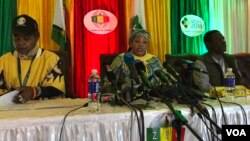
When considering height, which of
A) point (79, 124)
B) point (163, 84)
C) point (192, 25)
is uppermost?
point (192, 25)

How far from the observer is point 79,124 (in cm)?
123

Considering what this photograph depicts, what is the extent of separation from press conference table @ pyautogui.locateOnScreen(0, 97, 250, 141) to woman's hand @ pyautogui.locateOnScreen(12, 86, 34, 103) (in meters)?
0.23

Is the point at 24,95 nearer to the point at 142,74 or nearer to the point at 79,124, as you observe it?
the point at 79,124

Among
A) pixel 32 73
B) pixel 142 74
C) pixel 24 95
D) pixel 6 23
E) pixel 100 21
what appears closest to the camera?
pixel 142 74

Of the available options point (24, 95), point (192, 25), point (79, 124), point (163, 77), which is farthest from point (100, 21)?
point (79, 124)

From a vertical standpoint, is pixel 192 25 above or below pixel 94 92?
above

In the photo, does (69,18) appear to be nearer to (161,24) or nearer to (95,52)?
(95,52)

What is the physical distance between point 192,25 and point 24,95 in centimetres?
253

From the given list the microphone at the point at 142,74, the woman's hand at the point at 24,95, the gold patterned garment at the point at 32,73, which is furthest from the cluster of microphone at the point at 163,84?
the gold patterned garment at the point at 32,73

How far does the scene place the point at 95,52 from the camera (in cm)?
337

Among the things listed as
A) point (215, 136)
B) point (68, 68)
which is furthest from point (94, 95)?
point (68, 68)

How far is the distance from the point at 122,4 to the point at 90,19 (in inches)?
16.0

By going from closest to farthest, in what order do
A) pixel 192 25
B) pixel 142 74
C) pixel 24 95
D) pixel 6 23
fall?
pixel 142 74, pixel 24 95, pixel 6 23, pixel 192 25

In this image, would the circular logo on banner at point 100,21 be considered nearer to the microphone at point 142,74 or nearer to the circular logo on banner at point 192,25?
the circular logo on banner at point 192,25
